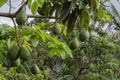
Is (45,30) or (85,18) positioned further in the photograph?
(45,30)

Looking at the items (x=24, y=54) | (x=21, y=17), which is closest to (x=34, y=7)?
(x=21, y=17)

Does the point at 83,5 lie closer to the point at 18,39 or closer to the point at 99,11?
the point at 99,11

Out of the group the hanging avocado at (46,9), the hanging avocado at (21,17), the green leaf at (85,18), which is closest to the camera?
the hanging avocado at (21,17)

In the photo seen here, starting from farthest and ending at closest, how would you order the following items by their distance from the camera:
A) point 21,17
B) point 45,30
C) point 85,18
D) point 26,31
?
point 45,30, point 26,31, point 85,18, point 21,17

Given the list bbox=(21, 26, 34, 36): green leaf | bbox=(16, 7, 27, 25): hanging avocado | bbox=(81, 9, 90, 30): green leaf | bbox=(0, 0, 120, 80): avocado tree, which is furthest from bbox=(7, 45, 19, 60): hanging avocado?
bbox=(81, 9, 90, 30): green leaf

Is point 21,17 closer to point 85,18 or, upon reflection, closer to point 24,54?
point 24,54

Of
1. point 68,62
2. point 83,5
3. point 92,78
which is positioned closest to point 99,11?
point 83,5

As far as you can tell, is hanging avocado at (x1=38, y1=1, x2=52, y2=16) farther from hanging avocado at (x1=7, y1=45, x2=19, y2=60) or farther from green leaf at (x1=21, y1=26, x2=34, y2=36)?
hanging avocado at (x1=7, y1=45, x2=19, y2=60)

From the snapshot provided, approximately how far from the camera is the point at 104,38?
24.9ft

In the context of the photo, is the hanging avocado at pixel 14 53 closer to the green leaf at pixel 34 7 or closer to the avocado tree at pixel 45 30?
the avocado tree at pixel 45 30


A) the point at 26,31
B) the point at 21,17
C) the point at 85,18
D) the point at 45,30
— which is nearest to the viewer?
the point at 21,17

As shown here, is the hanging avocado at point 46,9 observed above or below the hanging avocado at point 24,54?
above

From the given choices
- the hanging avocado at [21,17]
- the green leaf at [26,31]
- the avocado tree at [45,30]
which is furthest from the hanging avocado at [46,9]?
the hanging avocado at [21,17]

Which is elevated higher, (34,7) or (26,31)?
(34,7)
